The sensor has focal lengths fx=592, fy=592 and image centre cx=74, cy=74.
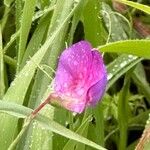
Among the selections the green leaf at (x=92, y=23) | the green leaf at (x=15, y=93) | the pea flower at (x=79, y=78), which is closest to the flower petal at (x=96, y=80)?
the pea flower at (x=79, y=78)

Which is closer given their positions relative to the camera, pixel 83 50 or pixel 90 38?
pixel 83 50

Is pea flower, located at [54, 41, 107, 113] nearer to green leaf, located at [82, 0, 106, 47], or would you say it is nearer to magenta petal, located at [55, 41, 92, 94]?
magenta petal, located at [55, 41, 92, 94]

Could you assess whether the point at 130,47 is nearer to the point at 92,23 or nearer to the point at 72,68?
the point at 72,68

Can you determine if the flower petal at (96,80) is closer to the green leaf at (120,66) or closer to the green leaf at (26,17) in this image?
the green leaf at (26,17)

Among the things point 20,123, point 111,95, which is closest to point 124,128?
point 111,95

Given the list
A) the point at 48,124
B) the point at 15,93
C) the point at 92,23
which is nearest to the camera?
the point at 48,124

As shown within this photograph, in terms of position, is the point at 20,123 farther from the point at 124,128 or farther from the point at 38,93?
the point at 124,128

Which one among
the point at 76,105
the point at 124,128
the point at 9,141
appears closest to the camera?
the point at 76,105

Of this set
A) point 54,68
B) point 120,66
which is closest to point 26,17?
point 54,68
